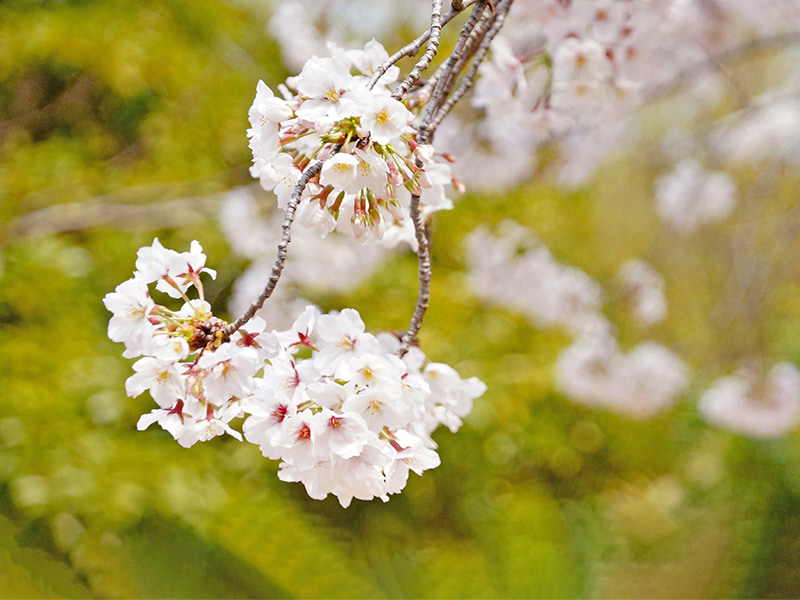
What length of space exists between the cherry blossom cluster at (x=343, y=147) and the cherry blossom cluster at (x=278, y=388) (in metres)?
0.09

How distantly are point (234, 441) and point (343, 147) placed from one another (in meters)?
2.68

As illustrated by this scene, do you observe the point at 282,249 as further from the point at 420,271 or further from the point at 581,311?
the point at 581,311

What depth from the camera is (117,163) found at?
3.41 m

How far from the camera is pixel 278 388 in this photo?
1.69 ft

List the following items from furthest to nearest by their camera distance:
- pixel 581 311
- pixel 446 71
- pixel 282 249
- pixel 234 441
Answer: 1. pixel 234 441
2. pixel 581 311
3. pixel 446 71
4. pixel 282 249

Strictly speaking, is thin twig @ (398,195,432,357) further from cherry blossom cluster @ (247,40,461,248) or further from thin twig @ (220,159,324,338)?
thin twig @ (220,159,324,338)

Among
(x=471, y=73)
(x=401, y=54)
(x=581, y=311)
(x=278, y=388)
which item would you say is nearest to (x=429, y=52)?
(x=401, y=54)

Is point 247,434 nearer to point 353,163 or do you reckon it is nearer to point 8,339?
point 353,163

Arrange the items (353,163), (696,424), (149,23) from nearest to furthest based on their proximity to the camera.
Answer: (353,163)
(149,23)
(696,424)

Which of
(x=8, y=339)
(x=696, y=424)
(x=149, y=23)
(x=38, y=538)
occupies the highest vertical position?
(x=149, y=23)

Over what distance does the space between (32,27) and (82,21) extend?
0.76ft

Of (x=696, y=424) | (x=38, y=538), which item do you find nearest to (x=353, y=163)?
(x=38, y=538)

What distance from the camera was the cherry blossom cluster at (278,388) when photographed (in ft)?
1.55

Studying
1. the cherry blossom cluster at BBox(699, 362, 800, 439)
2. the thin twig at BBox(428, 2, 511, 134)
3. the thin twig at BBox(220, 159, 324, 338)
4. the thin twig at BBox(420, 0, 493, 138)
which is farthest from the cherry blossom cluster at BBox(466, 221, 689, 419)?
the thin twig at BBox(220, 159, 324, 338)
